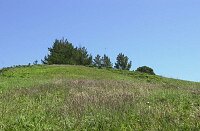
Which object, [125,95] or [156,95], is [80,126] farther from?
[156,95]

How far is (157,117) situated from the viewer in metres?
10.7

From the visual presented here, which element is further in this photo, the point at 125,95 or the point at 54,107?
the point at 125,95

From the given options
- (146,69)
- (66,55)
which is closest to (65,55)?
(66,55)

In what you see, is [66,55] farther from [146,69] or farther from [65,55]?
[146,69]

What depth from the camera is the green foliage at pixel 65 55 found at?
313 ft

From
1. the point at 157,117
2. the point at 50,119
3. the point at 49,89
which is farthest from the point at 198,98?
the point at 49,89

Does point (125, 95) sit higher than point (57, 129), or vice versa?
point (125, 95)

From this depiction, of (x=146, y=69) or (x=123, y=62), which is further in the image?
(x=123, y=62)

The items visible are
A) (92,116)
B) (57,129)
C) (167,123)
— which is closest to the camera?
(167,123)

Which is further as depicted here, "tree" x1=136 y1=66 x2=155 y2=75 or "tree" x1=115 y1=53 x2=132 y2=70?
"tree" x1=115 y1=53 x2=132 y2=70

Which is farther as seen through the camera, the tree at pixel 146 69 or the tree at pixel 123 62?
the tree at pixel 123 62

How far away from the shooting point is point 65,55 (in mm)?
97500

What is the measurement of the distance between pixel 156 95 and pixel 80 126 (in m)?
5.67

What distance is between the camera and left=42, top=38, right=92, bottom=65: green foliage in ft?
313
